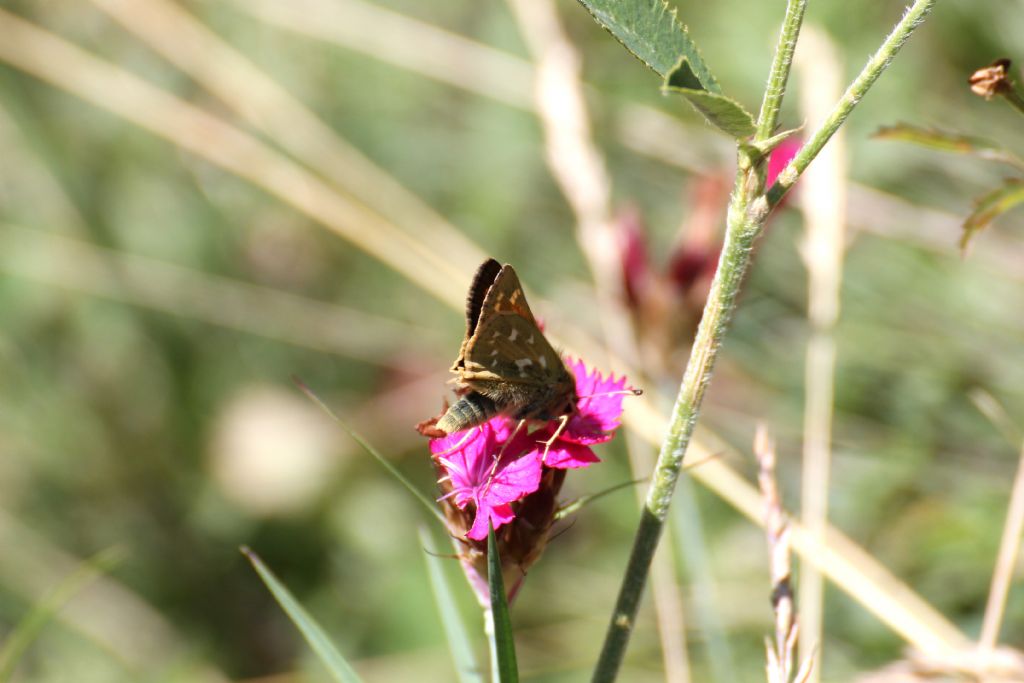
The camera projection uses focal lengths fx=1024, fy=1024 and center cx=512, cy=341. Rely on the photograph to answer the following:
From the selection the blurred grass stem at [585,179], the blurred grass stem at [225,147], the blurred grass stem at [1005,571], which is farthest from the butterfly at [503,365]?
the blurred grass stem at [225,147]

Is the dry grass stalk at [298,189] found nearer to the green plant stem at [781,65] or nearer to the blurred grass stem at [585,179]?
the blurred grass stem at [585,179]

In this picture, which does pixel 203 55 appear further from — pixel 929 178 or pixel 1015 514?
pixel 1015 514

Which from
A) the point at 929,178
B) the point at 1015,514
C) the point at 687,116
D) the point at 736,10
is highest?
the point at 736,10

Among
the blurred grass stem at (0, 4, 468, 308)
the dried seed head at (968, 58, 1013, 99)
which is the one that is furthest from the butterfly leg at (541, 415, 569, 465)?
the blurred grass stem at (0, 4, 468, 308)

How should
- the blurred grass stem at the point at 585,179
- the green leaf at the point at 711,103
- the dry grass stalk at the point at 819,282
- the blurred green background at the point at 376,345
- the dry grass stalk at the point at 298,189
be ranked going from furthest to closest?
the blurred green background at the point at 376,345, the blurred grass stem at the point at 585,179, the dry grass stalk at the point at 298,189, the dry grass stalk at the point at 819,282, the green leaf at the point at 711,103

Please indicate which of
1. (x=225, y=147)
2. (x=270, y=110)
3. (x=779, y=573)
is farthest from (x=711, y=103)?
(x=270, y=110)

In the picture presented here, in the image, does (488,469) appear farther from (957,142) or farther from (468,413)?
(957,142)

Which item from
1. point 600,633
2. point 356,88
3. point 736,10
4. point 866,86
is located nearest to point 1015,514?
point 866,86

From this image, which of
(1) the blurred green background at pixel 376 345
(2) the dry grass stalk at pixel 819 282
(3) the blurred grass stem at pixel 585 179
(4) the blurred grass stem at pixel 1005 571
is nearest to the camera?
(4) the blurred grass stem at pixel 1005 571
